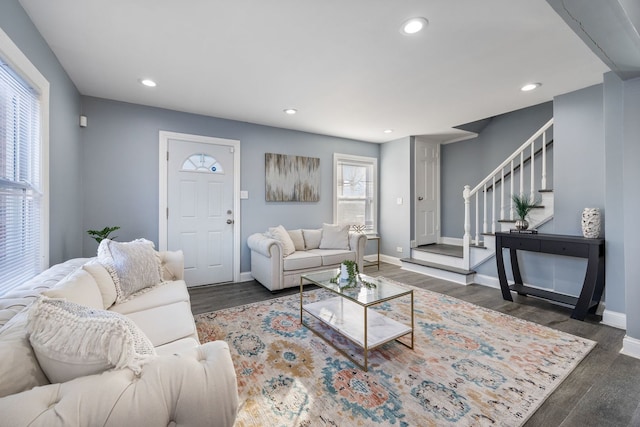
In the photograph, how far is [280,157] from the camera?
435 centimetres

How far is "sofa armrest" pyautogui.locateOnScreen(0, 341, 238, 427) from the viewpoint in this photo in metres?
0.70

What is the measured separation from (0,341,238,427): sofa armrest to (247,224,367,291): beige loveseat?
2.47 meters

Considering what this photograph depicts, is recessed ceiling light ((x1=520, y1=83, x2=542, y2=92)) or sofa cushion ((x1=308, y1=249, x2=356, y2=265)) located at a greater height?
recessed ceiling light ((x1=520, y1=83, x2=542, y2=92))

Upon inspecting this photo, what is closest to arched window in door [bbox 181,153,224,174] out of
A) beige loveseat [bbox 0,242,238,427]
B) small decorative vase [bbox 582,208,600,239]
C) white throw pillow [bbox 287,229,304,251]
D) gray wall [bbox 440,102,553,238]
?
white throw pillow [bbox 287,229,304,251]

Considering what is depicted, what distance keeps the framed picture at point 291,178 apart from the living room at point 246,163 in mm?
118

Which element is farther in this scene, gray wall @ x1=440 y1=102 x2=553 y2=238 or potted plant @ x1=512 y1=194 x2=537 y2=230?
gray wall @ x1=440 y1=102 x2=553 y2=238

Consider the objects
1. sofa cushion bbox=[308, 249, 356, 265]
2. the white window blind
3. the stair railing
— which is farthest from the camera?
sofa cushion bbox=[308, 249, 356, 265]

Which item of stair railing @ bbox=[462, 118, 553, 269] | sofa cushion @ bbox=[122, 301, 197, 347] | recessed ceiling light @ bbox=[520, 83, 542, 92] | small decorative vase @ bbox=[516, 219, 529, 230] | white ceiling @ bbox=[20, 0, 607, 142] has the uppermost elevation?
recessed ceiling light @ bbox=[520, 83, 542, 92]

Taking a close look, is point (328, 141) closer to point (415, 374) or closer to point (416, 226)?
point (416, 226)

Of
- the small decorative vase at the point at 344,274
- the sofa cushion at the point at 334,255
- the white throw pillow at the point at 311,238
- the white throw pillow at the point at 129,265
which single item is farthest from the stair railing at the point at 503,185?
the white throw pillow at the point at 129,265

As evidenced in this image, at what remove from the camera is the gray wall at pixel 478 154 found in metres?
4.39

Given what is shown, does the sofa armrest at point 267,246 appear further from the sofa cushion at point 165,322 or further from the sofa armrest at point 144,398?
the sofa armrest at point 144,398

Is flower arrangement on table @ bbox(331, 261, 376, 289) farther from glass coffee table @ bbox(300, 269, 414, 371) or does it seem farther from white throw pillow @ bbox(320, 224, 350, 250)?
white throw pillow @ bbox(320, 224, 350, 250)

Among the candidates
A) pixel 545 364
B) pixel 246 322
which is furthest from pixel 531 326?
pixel 246 322
